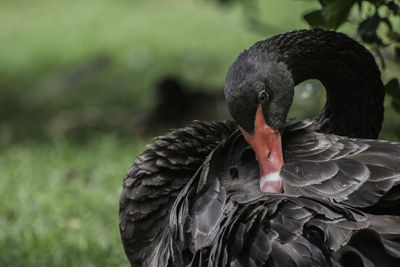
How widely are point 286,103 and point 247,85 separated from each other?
0.28m

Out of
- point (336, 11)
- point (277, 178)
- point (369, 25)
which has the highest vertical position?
point (336, 11)

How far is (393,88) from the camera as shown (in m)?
3.21

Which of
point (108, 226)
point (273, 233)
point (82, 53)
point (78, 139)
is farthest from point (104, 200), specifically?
point (82, 53)

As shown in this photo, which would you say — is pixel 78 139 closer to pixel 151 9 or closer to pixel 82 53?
pixel 82 53

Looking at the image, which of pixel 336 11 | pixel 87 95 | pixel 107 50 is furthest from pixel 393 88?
pixel 107 50

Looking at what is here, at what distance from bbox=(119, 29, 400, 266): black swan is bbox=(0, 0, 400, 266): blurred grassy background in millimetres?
619

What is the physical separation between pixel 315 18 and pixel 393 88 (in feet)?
1.66

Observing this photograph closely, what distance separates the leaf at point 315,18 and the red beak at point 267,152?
0.73 meters

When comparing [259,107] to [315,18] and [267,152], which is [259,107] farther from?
[315,18]

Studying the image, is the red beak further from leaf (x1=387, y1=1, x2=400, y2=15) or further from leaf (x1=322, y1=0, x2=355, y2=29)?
leaf (x1=387, y1=1, x2=400, y2=15)

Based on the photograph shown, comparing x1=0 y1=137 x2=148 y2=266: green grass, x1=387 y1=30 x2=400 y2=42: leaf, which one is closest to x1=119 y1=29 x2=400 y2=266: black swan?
x1=387 y1=30 x2=400 y2=42: leaf

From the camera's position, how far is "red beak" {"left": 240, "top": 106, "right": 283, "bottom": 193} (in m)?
2.62

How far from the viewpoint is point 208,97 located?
21.8 ft

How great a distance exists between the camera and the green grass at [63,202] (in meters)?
3.76
